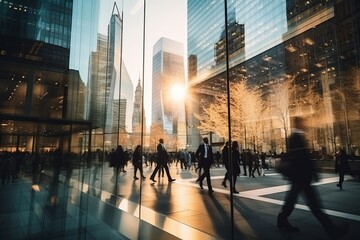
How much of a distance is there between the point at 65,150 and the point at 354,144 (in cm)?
3337

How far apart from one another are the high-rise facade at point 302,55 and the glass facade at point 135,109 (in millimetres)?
211

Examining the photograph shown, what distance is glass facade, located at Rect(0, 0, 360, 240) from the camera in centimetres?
507

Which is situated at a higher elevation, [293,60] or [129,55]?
[293,60]

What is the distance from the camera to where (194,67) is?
243 feet

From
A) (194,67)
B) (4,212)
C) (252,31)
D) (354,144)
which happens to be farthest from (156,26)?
(194,67)

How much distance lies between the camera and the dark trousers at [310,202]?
3.29 meters

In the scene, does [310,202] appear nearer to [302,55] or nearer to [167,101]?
[302,55]

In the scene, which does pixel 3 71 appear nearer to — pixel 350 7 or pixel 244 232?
pixel 244 232

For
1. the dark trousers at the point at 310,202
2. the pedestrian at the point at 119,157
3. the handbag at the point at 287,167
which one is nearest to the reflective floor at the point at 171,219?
the dark trousers at the point at 310,202

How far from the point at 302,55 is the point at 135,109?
3753cm

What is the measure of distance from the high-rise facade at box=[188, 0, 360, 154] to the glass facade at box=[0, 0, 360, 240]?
0.69ft

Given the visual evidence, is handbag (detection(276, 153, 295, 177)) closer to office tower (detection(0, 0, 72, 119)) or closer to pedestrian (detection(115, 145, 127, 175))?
pedestrian (detection(115, 145, 127, 175))

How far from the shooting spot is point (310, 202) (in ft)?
11.3

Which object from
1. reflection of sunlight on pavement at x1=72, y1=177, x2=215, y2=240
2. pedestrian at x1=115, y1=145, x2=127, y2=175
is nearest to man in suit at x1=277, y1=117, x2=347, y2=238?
reflection of sunlight on pavement at x1=72, y1=177, x2=215, y2=240
